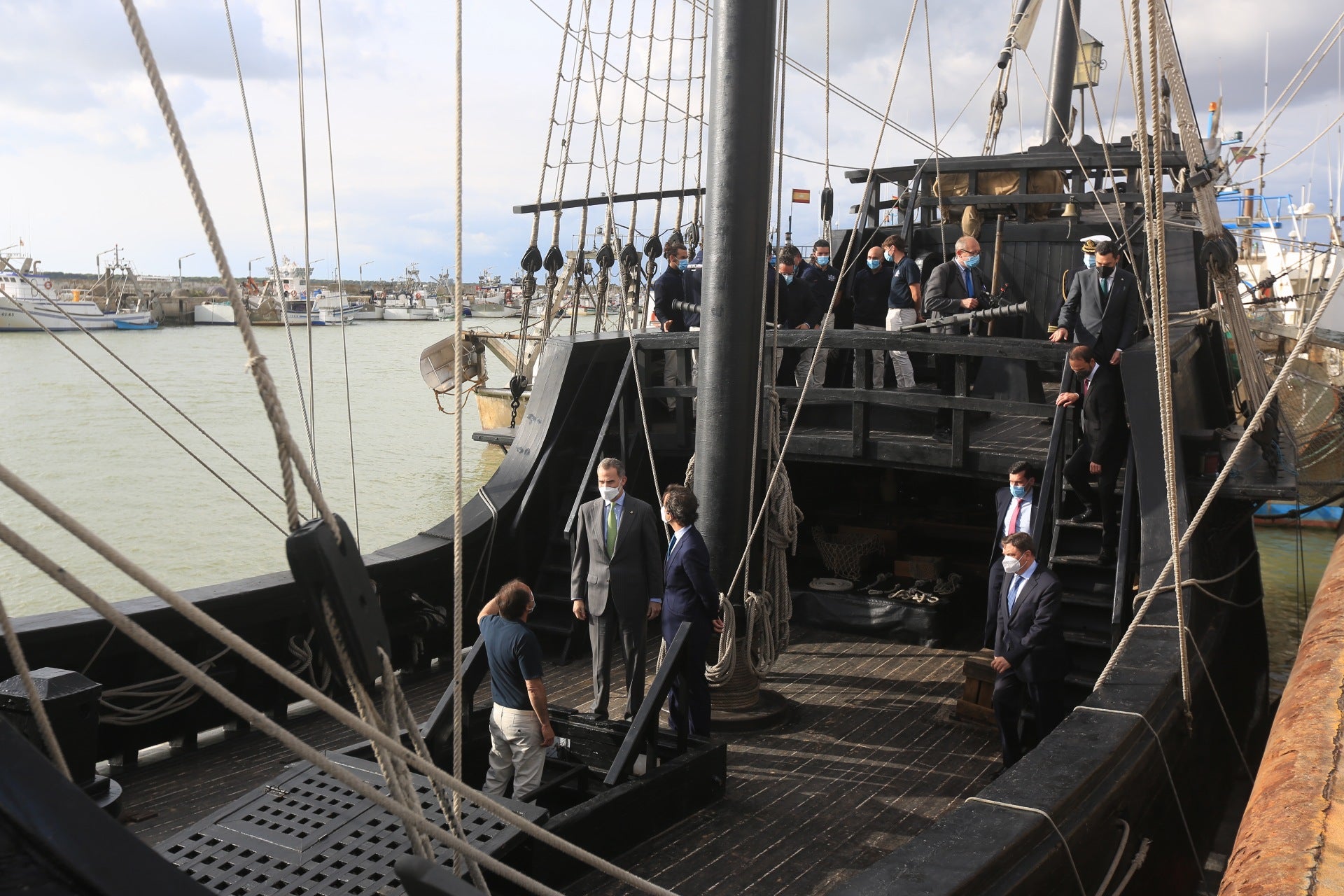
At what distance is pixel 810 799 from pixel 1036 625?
130 cm

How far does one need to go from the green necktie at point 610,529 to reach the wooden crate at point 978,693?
199cm

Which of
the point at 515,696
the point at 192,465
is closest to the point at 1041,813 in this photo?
the point at 515,696

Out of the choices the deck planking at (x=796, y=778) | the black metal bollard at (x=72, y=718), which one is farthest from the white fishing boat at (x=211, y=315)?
the black metal bollard at (x=72, y=718)

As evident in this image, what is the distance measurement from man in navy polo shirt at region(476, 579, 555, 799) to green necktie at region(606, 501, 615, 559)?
1.06 meters

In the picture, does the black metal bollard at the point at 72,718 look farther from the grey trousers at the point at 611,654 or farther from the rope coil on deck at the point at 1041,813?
the rope coil on deck at the point at 1041,813

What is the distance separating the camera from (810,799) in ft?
15.6

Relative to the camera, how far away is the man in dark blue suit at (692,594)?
5105 mm

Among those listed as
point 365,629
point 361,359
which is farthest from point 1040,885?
point 361,359

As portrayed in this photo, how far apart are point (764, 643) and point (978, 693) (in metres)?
1.17

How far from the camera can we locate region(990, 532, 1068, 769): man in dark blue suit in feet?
16.2

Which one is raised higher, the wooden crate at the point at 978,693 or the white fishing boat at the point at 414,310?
the white fishing boat at the point at 414,310

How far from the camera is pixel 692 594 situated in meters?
5.23

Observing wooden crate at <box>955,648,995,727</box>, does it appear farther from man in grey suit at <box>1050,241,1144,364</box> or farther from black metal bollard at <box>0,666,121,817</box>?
black metal bollard at <box>0,666,121,817</box>

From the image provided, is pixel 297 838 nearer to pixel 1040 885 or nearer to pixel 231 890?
pixel 231 890
